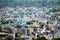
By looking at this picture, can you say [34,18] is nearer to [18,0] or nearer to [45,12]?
[45,12]

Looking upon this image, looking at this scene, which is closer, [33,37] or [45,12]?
[33,37]

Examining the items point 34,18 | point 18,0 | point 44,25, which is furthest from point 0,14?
point 44,25

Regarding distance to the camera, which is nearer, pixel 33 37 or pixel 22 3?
→ pixel 33 37

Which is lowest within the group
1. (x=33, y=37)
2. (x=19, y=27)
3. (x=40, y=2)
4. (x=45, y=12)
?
(x=33, y=37)

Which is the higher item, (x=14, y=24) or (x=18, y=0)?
(x=18, y=0)

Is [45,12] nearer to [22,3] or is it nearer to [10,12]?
[22,3]

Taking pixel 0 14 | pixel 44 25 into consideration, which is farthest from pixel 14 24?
pixel 44 25

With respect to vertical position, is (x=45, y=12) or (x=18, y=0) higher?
(x=18, y=0)

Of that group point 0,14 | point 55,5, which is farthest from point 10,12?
point 55,5

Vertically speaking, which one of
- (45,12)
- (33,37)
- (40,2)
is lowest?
(33,37)
